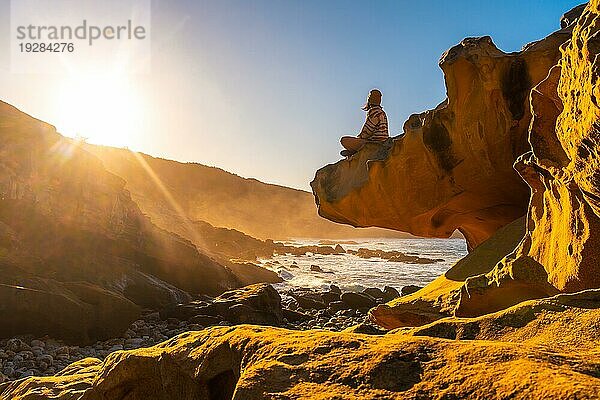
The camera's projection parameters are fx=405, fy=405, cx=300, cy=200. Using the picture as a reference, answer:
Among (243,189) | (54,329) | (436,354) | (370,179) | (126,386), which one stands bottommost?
(54,329)

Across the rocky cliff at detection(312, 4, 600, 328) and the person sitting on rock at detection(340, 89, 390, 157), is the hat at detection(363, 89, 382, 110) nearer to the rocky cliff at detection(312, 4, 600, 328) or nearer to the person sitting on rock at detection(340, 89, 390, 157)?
the person sitting on rock at detection(340, 89, 390, 157)

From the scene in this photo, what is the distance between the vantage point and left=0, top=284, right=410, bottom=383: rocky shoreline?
8633 mm

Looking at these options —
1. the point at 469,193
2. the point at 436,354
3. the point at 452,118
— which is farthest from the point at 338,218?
the point at 436,354

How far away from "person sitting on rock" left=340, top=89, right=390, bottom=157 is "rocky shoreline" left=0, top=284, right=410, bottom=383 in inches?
206

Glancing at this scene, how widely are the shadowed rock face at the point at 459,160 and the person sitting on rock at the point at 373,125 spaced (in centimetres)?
34

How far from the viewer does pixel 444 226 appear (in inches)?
470

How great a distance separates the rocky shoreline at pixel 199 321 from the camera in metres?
8.63

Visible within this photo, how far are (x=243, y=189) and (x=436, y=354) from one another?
373 ft

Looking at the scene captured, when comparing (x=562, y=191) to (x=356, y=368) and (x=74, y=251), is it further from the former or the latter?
(x=74, y=251)

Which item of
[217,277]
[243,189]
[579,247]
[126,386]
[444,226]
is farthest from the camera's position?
[243,189]

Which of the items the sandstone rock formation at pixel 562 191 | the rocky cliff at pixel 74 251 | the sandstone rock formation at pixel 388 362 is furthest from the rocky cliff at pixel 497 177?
the rocky cliff at pixel 74 251

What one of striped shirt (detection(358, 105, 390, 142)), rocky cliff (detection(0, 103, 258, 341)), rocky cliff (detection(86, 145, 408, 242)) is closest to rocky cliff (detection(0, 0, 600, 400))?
rocky cliff (detection(0, 103, 258, 341))

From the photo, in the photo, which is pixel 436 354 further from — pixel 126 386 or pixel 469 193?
pixel 469 193

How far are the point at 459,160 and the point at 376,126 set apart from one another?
134 inches
